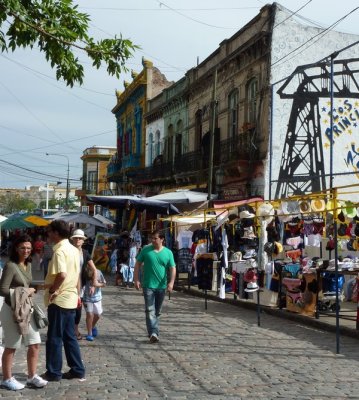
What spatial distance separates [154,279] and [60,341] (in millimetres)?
3044

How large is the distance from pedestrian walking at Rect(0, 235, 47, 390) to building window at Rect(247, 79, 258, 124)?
17544mm

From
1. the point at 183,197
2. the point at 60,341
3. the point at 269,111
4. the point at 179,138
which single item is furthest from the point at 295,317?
the point at 179,138

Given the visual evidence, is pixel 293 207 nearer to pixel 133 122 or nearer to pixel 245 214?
pixel 245 214

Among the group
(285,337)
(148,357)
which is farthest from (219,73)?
(148,357)

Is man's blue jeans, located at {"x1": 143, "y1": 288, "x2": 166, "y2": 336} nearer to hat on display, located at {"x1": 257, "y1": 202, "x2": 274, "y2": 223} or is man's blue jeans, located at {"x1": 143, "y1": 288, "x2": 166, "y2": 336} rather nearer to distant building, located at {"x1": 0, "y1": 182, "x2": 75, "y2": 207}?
hat on display, located at {"x1": 257, "y1": 202, "x2": 274, "y2": 223}

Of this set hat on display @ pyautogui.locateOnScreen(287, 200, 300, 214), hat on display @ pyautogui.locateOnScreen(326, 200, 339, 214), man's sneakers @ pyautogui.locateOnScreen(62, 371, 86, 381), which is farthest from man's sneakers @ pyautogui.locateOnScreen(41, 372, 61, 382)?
hat on display @ pyautogui.locateOnScreen(287, 200, 300, 214)

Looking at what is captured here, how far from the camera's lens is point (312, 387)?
6.99 metres

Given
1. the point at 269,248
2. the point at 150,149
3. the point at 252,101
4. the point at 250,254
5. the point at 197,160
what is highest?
the point at 150,149

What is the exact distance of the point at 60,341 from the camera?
684cm

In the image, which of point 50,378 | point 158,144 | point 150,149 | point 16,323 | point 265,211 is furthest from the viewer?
point 150,149

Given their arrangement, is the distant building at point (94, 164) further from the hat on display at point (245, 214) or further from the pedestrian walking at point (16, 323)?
the pedestrian walking at point (16, 323)

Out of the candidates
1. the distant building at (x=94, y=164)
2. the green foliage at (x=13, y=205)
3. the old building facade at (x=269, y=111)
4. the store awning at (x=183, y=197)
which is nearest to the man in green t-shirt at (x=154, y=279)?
the old building facade at (x=269, y=111)

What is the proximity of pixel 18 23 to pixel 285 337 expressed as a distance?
611 cm

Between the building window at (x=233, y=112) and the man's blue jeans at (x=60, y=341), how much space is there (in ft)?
62.8
